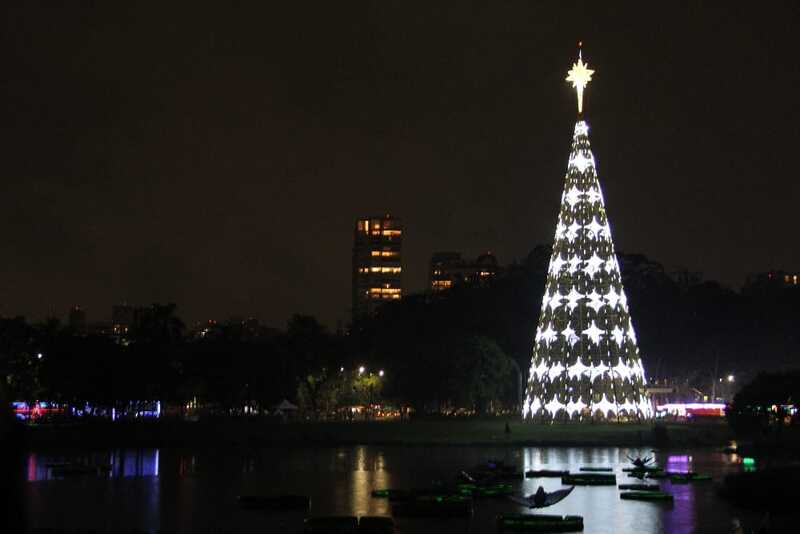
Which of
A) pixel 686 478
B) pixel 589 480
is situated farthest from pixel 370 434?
pixel 686 478

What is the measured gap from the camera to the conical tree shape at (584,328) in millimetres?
62500

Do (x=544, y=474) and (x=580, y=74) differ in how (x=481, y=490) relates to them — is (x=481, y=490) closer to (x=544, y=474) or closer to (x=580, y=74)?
(x=544, y=474)

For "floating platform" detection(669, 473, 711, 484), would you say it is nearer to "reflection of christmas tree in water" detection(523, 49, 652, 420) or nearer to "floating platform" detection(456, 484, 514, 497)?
"floating platform" detection(456, 484, 514, 497)

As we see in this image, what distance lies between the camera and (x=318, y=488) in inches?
1559

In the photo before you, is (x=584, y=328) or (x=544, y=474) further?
(x=584, y=328)

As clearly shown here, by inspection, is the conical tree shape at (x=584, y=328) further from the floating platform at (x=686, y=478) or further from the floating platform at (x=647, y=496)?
the floating platform at (x=647, y=496)

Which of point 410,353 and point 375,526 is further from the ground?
point 410,353

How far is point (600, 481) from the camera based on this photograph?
A: 40281 mm

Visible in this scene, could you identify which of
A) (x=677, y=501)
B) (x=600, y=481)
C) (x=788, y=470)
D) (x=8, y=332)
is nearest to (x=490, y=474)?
(x=600, y=481)

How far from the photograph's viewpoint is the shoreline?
63.8 m

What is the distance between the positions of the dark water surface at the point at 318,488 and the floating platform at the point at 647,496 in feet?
1.21

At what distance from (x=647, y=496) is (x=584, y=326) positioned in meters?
28.3

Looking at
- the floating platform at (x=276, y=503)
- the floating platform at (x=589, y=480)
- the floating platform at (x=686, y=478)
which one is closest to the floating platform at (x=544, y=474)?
the floating platform at (x=589, y=480)

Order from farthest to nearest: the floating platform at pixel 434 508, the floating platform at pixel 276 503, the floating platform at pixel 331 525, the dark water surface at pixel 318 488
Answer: the floating platform at pixel 276 503, the floating platform at pixel 434 508, the dark water surface at pixel 318 488, the floating platform at pixel 331 525
